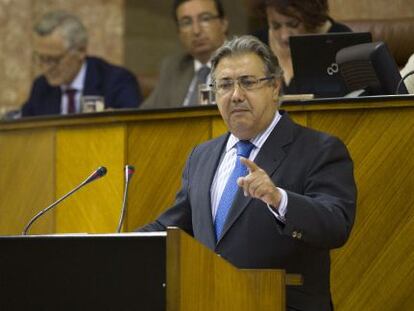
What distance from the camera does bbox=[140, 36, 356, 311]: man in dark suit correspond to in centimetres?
369

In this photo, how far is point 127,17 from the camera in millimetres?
9273

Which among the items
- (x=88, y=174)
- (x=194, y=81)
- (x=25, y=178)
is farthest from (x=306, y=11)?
(x=25, y=178)

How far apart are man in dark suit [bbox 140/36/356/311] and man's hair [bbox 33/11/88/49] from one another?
3350 millimetres

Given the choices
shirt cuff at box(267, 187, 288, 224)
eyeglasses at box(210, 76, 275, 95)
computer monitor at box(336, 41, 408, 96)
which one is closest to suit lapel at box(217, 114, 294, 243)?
eyeglasses at box(210, 76, 275, 95)

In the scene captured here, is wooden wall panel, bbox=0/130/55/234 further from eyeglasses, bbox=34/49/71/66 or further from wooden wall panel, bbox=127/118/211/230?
eyeglasses, bbox=34/49/71/66

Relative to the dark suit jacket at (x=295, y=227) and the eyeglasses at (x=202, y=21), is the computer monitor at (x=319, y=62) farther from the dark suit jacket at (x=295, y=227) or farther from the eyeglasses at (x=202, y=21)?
the eyeglasses at (x=202, y=21)

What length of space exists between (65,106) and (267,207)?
3446mm

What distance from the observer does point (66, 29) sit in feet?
24.6

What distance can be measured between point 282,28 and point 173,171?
1.13 meters

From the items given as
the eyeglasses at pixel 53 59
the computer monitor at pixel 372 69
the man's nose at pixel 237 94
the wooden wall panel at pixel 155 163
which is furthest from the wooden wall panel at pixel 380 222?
the eyeglasses at pixel 53 59

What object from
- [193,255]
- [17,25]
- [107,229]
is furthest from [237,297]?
[17,25]

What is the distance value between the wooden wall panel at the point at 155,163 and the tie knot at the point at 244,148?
3.48ft

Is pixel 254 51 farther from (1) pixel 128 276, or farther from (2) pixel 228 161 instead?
(1) pixel 128 276

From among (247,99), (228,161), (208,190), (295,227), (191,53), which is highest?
(191,53)
